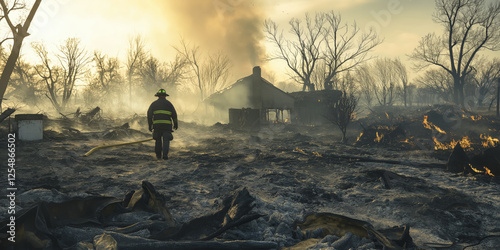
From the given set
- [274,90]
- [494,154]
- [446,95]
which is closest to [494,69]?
[446,95]

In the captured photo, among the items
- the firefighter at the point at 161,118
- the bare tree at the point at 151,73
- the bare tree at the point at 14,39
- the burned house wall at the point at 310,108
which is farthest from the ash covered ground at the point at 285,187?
the bare tree at the point at 151,73

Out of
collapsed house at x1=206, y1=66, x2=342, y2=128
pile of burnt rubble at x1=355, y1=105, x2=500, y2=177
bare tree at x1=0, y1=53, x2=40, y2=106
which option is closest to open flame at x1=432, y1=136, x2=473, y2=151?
pile of burnt rubble at x1=355, y1=105, x2=500, y2=177

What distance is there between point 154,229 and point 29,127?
348 inches

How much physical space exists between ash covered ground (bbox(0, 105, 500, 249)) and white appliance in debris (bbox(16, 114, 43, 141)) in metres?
0.36

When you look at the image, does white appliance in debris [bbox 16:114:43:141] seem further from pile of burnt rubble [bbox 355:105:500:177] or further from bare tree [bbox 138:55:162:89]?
bare tree [bbox 138:55:162:89]

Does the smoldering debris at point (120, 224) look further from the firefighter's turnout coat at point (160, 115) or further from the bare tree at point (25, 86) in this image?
the bare tree at point (25, 86)

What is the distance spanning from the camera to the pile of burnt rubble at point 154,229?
257 cm

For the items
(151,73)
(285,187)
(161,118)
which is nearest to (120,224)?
(285,187)

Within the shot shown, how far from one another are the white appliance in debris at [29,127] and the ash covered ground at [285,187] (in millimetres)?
364

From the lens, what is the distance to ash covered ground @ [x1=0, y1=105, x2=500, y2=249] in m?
3.69

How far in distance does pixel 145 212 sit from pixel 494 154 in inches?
316

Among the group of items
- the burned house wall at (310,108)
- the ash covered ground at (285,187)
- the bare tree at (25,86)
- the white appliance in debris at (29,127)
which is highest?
the bare tree at (25,86)

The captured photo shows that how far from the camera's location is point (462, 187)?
18.4ft

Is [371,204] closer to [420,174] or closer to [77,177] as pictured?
[420,174]
